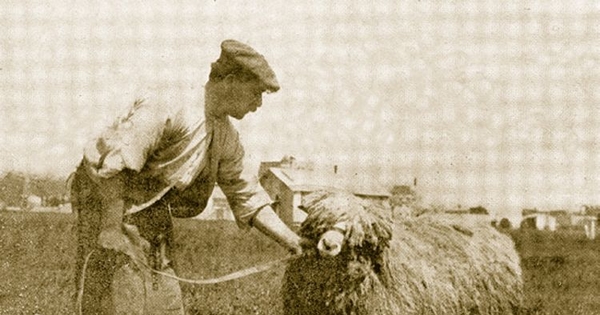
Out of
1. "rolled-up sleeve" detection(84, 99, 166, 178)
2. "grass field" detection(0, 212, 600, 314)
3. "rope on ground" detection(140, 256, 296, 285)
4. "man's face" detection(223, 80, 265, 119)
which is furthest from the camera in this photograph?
"grass field" detection(0, 212, 600, 314)

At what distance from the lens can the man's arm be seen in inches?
226

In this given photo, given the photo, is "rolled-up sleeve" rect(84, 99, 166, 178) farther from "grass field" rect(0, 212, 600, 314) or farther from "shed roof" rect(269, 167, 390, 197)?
"shed roof" rect(269, 167, 390, 197)

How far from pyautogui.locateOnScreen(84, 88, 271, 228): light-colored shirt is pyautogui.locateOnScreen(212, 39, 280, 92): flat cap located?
0.33 meters

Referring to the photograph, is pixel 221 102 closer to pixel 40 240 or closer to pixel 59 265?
pixel 59 265

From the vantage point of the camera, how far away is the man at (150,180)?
4.74 metres

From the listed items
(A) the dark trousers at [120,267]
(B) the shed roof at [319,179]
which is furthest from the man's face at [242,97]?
(B) the shed roof at [319,179]

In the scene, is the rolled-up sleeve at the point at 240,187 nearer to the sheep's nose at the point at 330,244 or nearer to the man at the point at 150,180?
the man at the point at 150,180

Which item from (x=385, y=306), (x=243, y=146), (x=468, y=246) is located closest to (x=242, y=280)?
(x=468, y=246)

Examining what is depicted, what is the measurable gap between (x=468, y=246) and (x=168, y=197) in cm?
431

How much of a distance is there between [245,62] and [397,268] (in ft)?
9.34

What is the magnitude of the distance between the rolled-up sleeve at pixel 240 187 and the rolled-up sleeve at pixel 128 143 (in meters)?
0.83

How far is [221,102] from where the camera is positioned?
5.20 metres

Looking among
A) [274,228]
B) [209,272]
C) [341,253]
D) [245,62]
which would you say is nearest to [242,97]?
[245,62]

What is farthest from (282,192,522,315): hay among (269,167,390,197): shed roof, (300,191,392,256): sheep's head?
(269,167,390,197): shed roof
